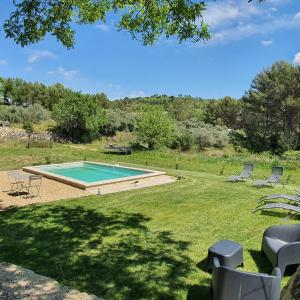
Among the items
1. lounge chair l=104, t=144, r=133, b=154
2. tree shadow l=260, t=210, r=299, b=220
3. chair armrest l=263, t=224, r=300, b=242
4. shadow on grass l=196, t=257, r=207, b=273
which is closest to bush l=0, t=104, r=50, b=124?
lounge chair l=104, t=144, r=133, b=154

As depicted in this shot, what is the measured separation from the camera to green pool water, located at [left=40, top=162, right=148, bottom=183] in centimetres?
1841

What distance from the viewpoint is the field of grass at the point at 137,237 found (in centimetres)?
532

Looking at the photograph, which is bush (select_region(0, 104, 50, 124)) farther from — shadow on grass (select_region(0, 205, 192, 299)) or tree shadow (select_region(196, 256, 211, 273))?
tree shadow (select_region(196, 256, 211, 273))

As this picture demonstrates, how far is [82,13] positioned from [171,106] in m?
58.5

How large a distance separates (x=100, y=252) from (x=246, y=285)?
3223 mm

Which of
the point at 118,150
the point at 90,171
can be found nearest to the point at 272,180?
the point at 90,171

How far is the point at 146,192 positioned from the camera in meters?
12.7

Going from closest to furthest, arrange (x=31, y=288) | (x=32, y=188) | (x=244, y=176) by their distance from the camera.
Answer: (x=31, y=288) < (x=32, y=188) < (x=244, y=176)

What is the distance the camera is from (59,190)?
13305mm

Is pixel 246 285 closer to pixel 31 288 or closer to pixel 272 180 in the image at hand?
pixel 31 288

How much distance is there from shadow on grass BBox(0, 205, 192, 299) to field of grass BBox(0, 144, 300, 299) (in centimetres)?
1

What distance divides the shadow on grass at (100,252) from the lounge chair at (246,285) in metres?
1.03

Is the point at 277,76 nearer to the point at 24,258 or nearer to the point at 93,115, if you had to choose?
the point at 93,115

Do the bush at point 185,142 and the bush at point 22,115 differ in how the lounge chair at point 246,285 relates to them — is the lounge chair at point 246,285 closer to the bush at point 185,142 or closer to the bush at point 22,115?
the bush at point 185,142
